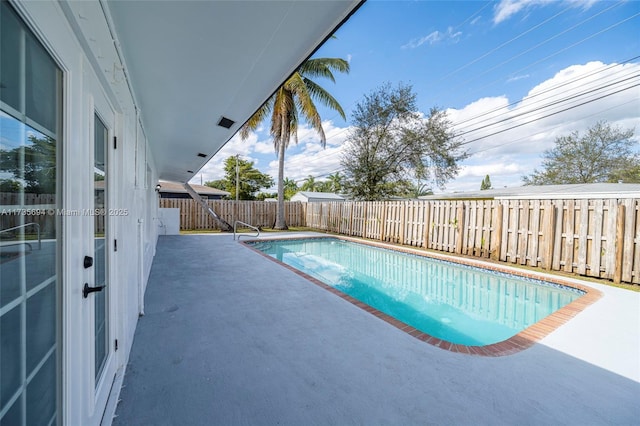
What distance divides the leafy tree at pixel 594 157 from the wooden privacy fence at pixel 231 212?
1928 cm

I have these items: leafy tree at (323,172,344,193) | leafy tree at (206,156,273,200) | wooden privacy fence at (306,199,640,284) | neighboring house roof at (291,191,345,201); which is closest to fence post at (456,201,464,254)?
wooden privacy fence at (306,199,640,284)

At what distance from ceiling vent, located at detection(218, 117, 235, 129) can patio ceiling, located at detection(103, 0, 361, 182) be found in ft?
0.53

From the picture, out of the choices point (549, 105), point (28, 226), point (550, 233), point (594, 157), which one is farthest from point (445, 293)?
point (594, 157)

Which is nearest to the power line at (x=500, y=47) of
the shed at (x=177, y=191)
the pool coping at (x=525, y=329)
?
the pool coping at (x=525, y=329)

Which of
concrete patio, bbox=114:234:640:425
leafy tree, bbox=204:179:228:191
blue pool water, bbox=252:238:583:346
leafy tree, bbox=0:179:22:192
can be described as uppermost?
leafy tree, bbox=204:179:228:191

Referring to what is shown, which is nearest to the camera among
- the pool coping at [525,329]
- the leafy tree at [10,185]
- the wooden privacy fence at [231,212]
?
the leafy tree at [10,185]

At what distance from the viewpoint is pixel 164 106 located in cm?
304

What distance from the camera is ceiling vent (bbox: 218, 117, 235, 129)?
3236 mm

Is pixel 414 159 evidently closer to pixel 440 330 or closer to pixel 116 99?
pixel 440 330

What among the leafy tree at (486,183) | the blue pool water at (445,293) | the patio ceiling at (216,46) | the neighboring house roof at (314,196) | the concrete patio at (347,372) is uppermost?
the leafy tree at (486,183)

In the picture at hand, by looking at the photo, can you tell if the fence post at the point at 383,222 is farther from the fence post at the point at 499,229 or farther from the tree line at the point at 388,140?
the tree line at the point at 388,140

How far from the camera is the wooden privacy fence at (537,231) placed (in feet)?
15.3

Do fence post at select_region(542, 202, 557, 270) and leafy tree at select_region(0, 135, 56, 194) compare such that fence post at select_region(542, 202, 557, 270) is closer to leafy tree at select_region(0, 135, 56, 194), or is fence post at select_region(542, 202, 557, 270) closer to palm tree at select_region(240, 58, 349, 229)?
leafy tree at select_region(0, 135, 56, 194)

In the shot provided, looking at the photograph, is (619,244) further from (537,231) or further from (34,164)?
(34,164)
